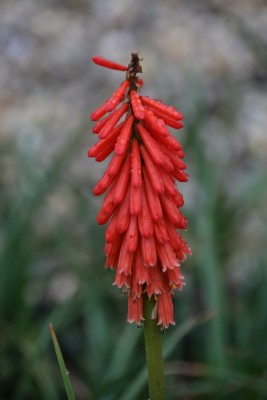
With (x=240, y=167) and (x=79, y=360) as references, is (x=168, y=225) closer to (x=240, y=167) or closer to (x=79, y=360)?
(x=79, y=360)

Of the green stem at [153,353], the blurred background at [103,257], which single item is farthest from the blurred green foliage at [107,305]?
the green stem at [153,353]

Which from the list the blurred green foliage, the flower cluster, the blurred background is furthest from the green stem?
the blurred green foliage

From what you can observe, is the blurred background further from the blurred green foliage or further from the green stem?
the green stem

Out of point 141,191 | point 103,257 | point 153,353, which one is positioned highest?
point 103,257

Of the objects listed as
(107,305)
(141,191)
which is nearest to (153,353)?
(141,191)

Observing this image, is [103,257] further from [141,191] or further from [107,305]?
[141,191]

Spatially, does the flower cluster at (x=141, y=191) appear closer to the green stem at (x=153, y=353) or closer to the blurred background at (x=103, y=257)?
the green stem at (x=153, y=353)
